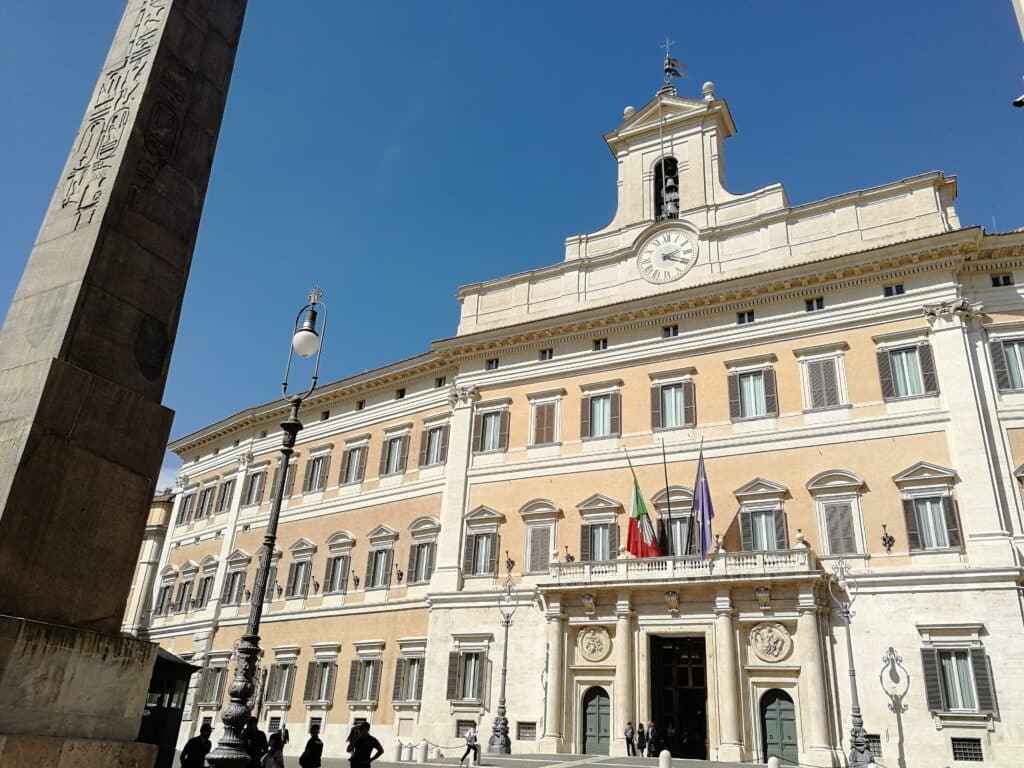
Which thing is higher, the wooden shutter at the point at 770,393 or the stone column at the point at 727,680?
the wooden shutter at the point at 770,393

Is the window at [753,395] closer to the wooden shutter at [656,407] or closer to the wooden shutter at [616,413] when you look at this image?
the wooden shutter at [656,407]

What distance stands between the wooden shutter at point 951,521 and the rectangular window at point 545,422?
37.1 feet

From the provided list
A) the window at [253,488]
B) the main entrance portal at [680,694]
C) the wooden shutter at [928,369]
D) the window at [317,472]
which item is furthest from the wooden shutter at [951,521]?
the window at [253,488]

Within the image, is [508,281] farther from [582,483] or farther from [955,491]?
[955,491]

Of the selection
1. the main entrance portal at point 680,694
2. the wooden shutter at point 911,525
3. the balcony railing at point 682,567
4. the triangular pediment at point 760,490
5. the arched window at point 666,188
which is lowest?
the main entrance portal at point 680,694

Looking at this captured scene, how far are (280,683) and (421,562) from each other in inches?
291

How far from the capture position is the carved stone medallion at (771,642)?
19859 mm

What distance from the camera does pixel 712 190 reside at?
26.5m

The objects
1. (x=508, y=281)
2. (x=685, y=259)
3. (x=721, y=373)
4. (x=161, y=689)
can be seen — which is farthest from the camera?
(x=508, y=281)

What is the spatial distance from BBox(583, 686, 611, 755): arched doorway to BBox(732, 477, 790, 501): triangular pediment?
6.55 m

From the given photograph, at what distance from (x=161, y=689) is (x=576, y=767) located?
8.61 metres

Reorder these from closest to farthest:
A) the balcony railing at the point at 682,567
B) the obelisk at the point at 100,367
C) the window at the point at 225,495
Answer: the obelisk at the point at 100,367 < the balcony railing at the point at 682,567 < the window at the point at 225,495

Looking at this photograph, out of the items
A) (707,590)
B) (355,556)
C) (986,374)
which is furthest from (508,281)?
(986,374)

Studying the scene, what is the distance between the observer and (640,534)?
22469 mm
